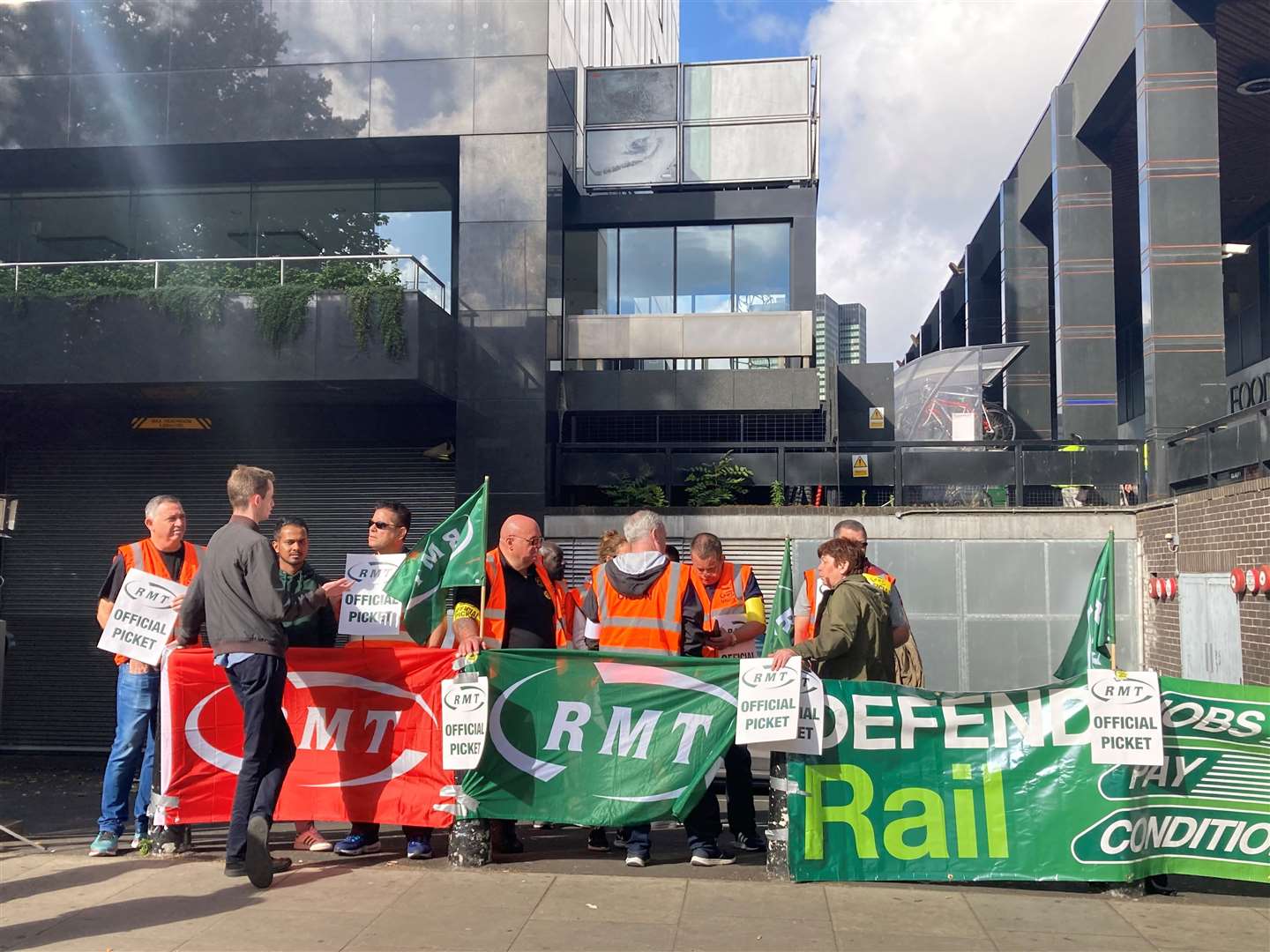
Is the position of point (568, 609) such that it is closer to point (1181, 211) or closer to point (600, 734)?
point (600, 734)

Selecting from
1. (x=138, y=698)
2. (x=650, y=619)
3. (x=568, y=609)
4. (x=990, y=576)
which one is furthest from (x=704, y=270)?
(x=138, y=698)

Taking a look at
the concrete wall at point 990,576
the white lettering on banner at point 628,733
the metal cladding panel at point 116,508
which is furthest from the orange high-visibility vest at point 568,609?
the metal cladding panel at point 116,508

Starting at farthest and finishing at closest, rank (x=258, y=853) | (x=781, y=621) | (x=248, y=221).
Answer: (x=248, y=221), (x=781, y=621), (x=258, y=853)

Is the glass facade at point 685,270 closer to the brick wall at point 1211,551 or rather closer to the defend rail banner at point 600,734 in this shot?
the brick wall at point 1211,551

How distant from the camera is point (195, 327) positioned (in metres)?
15.1

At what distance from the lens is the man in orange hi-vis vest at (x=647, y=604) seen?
7.18 metres

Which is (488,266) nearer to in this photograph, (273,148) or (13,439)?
(273,148)

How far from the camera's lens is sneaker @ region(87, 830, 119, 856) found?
714 centimetres

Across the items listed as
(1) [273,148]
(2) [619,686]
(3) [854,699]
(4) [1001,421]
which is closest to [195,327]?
(1) [273,148]

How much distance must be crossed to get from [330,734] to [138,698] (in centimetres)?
123

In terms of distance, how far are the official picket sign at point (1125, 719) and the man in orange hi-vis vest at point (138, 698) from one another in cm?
550

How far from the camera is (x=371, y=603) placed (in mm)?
7434

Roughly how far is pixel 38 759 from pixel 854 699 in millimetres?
9930

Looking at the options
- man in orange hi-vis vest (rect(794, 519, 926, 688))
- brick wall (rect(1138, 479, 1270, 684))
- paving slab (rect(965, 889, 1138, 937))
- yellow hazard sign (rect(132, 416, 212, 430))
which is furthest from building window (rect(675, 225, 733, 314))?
paving slab (rect(965, 889, 1138, 937))
